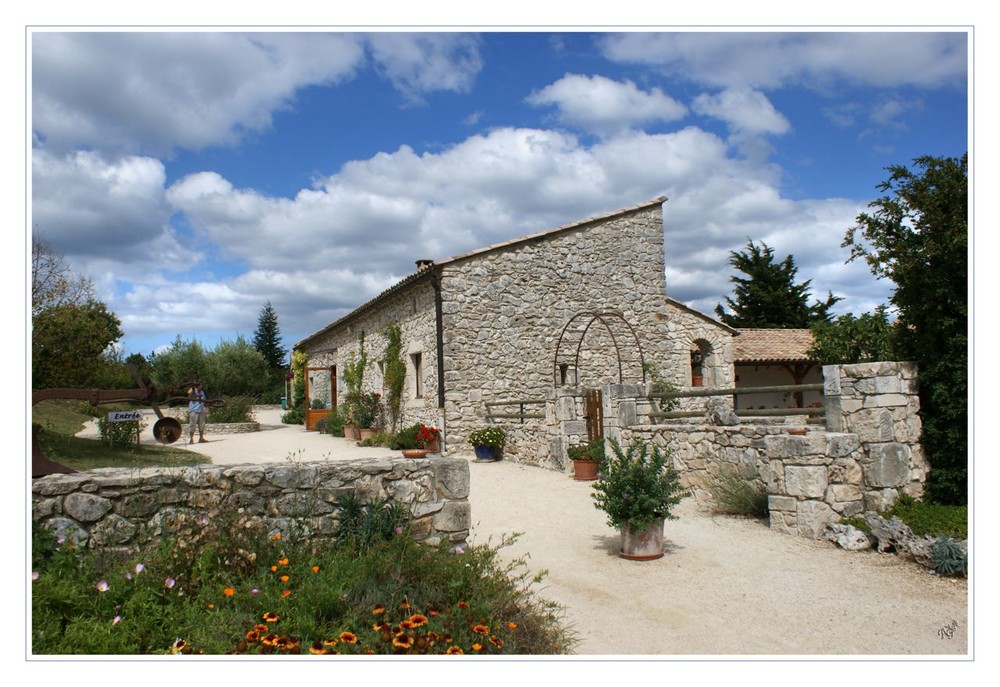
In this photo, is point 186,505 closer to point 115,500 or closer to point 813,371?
point 115,500

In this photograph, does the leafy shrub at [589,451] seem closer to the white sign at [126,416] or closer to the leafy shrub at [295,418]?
the white sign at [126,416]

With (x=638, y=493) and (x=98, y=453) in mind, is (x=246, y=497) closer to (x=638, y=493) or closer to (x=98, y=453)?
(x=638, y=493)

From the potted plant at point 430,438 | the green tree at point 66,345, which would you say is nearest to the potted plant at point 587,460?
the potted plant at point 430,438

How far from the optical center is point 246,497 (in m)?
4.29

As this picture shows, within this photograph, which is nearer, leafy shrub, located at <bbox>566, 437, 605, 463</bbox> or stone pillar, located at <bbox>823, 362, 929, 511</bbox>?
stone pillar, located at <bbox>823, 362, 929, 511</bbox>

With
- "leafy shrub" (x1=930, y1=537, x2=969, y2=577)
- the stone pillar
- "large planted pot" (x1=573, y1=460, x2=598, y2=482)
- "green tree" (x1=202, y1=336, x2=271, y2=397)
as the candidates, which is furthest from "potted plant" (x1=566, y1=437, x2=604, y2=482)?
"green tree" (x1=202, y1=336, x2=271, y2=397)

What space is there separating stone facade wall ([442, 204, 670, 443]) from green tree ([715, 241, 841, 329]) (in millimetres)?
13938

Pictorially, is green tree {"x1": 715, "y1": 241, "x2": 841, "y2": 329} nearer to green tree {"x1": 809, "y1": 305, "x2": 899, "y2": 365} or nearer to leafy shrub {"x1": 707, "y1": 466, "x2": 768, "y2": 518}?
green tree {"x1": 809, "y1": 305, "x2": 899, "y2": 365}

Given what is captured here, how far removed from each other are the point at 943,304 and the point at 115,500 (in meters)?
7.06

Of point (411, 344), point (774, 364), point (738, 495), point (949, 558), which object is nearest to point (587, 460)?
point (738, 495)

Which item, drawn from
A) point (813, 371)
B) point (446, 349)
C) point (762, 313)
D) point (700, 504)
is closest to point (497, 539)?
point (700, 504)

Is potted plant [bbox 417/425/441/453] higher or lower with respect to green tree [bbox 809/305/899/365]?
lower

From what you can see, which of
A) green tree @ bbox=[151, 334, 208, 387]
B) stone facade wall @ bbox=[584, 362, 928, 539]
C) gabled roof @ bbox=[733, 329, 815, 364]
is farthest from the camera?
green tree @ bbox=[151, 334, 208, 387]

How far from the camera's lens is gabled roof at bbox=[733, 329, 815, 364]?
A: 18297 millimetres
